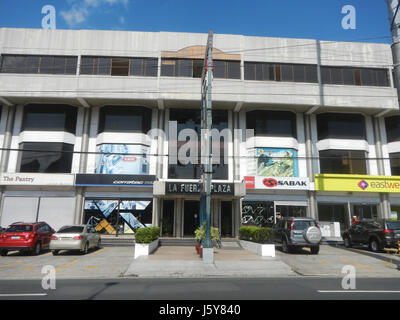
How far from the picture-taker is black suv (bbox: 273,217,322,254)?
14.3m

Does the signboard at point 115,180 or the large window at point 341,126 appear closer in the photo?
the signboard at point 115,180

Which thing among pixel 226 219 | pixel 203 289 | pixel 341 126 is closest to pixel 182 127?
pixel 226 219

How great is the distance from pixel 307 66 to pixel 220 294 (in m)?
23.3

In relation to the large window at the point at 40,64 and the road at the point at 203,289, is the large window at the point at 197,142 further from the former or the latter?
the road at the point at 203,289

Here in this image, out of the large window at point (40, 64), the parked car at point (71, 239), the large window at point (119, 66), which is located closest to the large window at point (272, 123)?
the large window at point (119, 66)

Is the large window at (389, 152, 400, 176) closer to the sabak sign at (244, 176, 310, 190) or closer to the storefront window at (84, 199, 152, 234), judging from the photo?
the sabak sign at (244, 176, 310, 190)

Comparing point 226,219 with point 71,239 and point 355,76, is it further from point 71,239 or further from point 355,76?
point 355,76

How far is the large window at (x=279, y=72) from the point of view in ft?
79.5

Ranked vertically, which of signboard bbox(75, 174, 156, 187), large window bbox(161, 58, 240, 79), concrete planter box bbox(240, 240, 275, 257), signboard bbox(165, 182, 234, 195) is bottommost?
concrete planter box bbox(240, 240, 275, 257)

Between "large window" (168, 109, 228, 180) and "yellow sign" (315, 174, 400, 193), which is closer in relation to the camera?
"yellow sign" (315, 174, 400, 193)

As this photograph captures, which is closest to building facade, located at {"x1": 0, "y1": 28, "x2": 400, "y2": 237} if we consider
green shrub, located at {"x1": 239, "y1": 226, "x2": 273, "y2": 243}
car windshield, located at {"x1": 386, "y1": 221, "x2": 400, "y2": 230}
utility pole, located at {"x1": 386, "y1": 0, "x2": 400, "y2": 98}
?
green shrub, located at {"x1": 239, "y1": 226, "x2": 273, "y2": 243}

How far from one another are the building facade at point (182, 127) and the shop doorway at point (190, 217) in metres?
0.09

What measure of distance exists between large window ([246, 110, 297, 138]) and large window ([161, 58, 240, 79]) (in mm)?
3916
